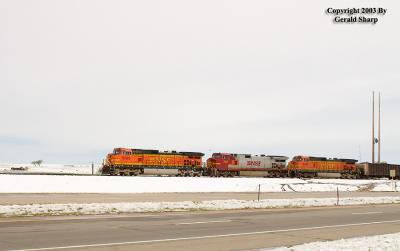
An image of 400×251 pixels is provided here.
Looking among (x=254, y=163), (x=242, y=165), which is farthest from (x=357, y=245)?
(x=254, y=163)

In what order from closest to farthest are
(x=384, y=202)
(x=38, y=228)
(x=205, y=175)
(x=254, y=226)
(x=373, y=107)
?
(x=38, y=228) → (x=254, y=226) → (x=384, y=202) → (x=205, y=175) → (x=373, y=107)

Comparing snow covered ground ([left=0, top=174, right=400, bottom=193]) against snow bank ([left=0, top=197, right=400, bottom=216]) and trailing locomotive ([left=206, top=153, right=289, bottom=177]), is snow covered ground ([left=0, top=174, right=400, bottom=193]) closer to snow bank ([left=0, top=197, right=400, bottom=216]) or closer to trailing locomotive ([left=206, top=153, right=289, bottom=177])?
trailing locomotive ([left=206, top=153, right=289, bottom=177])

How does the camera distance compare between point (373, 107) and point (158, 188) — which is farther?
point (373, 107)

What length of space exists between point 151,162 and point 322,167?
30870 millimetres

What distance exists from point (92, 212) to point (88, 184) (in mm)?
25718

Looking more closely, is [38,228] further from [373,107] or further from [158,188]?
[373,107]

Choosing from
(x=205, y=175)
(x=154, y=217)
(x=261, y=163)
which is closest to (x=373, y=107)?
(x=261, y=163)

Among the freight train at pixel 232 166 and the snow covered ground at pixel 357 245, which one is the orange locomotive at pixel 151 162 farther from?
the snow covered ground at pixel 357 245

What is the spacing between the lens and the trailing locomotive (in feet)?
228

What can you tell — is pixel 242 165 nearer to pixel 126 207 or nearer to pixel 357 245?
pixel 126 207

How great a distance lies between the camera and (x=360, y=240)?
12859mm

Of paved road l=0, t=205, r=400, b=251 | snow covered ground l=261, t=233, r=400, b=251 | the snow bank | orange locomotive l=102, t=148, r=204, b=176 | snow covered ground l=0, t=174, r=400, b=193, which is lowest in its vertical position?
snow covered ground l=0, t=174, r=400, b=193

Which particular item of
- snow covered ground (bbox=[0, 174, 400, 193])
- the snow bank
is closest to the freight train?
snow covered ground (bbox=[0, 174, 400, 193])

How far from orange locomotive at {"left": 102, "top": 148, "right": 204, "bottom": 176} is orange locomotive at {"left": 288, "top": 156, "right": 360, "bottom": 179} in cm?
1712
